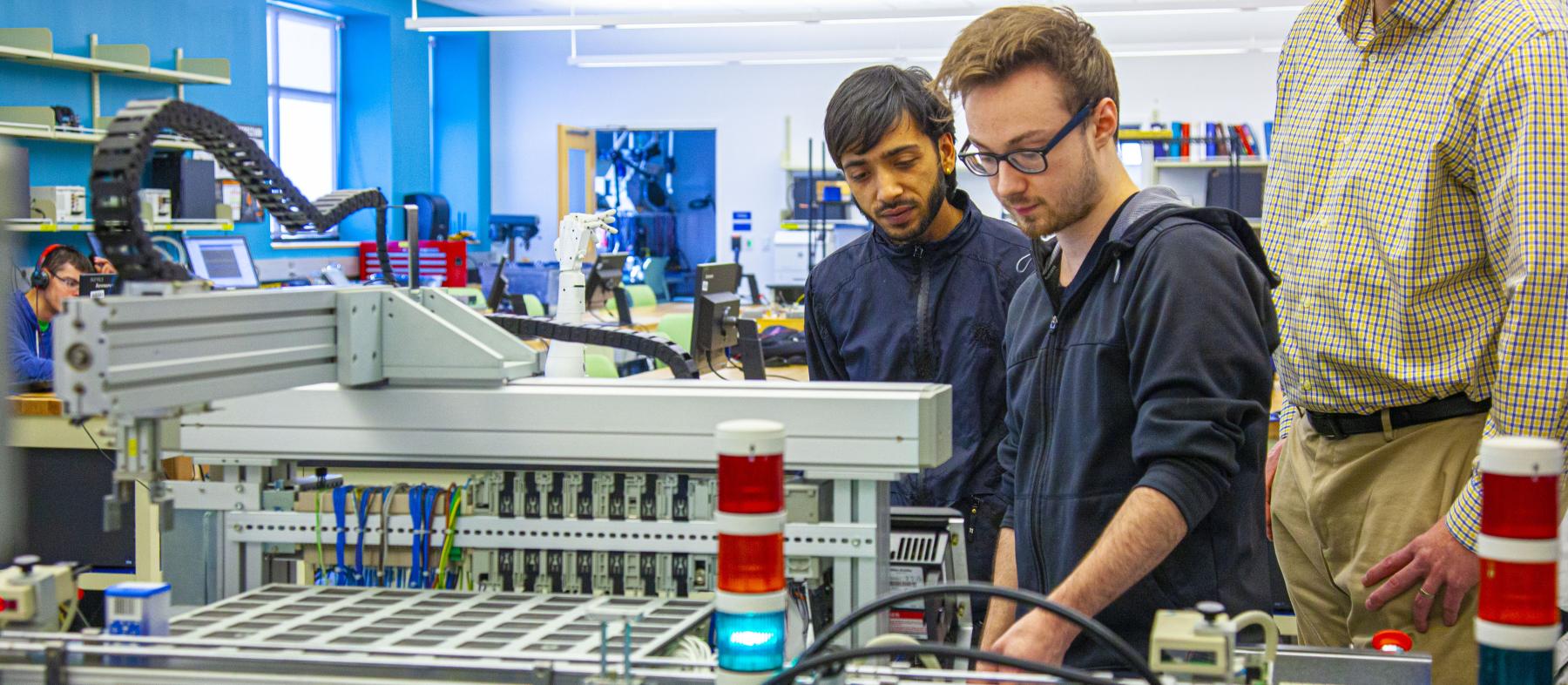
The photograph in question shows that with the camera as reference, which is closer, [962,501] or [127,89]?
[962,501]

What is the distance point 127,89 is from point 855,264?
24.3ft

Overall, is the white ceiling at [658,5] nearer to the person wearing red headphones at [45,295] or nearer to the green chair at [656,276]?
the green chair at [656,276]

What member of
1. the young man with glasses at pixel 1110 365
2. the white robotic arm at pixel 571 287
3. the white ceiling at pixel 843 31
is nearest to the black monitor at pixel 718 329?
the white robotic arm at pixel 571 287

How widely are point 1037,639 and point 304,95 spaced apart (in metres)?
11.0

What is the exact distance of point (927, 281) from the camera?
7.45 ft

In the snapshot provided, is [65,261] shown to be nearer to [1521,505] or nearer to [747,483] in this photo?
[747,483]

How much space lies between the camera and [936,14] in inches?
344

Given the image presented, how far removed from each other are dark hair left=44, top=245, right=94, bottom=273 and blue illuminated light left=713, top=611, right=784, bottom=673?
16.7ft

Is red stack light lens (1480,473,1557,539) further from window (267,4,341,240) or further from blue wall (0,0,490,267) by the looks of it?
window (267,4,341,240)

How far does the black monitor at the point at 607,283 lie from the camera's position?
7.25 m

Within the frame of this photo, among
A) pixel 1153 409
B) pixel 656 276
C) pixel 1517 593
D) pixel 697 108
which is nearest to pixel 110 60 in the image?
pixel 656 276

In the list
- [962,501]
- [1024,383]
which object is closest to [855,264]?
[962,501]

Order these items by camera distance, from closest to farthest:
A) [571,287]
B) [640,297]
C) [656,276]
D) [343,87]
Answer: [571,287] < [640,297] < [343,87] < [656,276]

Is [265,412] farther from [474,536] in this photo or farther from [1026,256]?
[1026,256]
